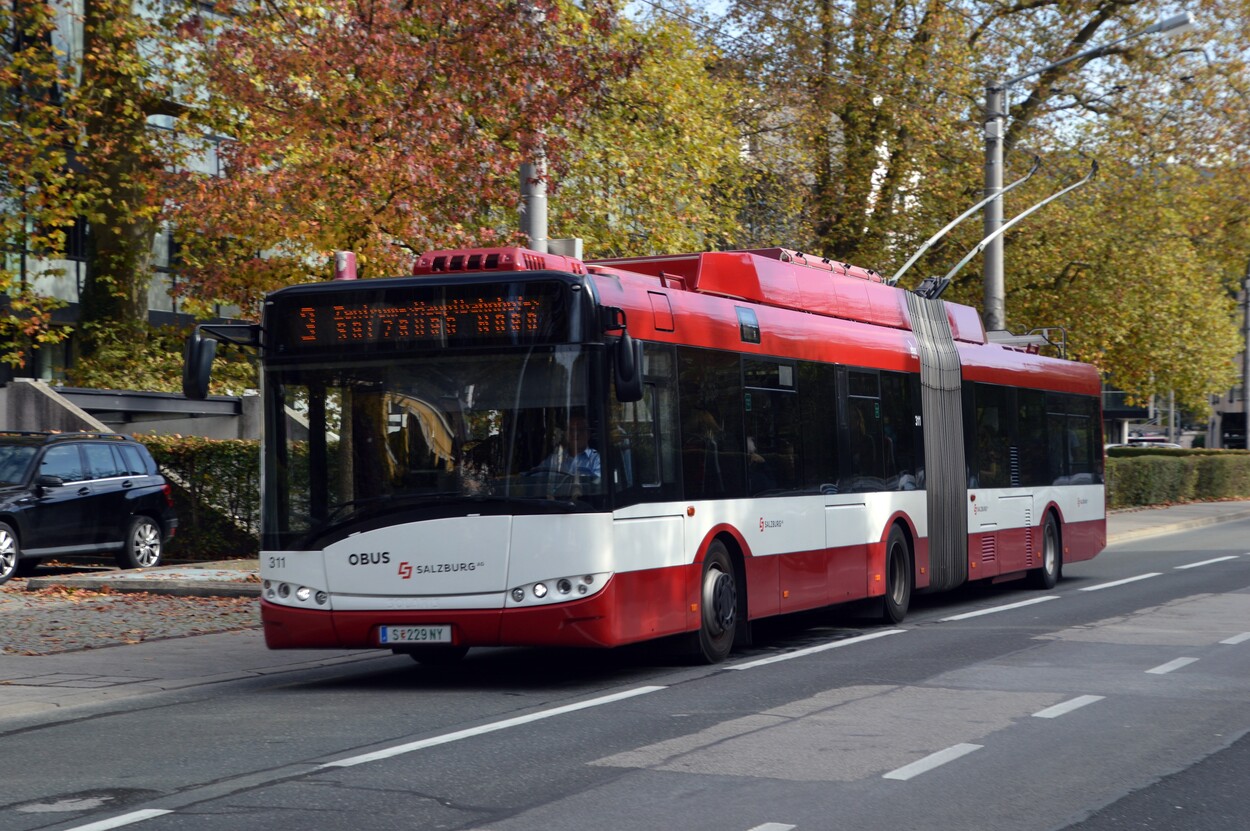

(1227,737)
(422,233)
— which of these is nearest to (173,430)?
(422,233)

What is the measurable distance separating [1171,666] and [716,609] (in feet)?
10.8

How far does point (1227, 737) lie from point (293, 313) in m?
6.42

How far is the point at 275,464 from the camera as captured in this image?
11.4m

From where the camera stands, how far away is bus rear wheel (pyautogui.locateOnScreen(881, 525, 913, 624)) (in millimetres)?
15820

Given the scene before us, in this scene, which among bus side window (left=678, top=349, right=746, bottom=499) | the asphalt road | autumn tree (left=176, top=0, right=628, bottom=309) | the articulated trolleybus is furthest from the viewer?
autumn tree (left=176, top=0, right=628, bottom=309)

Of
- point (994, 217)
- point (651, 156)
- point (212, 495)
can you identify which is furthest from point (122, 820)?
point (994, 217)

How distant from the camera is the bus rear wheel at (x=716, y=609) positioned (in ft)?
40.0

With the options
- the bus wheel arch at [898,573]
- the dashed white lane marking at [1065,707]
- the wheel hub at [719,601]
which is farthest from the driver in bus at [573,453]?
the bus wheel arch at [898,573]

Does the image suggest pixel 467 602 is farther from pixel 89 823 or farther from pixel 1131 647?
pixel 1131 647

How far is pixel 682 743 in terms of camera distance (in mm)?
8703

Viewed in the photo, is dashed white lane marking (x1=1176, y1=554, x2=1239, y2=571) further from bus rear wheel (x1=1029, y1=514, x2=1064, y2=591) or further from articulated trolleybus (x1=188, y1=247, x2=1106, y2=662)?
articulated trolleybus (x1=188, y1=247, x2=1106, y2=662)

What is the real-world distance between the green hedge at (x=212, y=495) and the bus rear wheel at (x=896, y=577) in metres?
10.6

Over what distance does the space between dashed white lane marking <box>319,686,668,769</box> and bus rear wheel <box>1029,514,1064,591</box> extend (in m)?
10.3

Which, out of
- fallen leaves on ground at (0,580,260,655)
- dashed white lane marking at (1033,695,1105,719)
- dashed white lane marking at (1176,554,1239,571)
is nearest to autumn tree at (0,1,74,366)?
fallen leaves on ground at (0,580,260,655)
